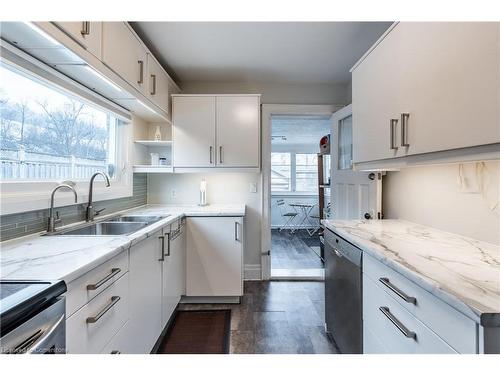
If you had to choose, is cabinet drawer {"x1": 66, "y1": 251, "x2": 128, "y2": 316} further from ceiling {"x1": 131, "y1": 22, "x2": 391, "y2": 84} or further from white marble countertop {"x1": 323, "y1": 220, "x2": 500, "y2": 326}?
ceiling {"x1": 131, "y1": 22, "x2": 391, "y2": 84}

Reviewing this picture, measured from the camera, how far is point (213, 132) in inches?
104

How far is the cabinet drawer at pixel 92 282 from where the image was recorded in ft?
2.80

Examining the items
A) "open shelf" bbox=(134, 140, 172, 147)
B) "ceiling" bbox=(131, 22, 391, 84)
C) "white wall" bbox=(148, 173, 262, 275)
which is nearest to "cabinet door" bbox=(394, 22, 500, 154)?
"ceiling" bbox=(131, 22, 391, 84)

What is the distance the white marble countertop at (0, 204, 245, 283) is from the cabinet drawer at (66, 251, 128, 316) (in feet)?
0.12

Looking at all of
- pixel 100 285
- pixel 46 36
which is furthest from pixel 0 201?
pixel 46 36

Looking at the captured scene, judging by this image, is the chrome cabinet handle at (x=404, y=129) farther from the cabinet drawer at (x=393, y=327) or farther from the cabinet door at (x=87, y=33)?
the cabinet door at (x=87, y=33)

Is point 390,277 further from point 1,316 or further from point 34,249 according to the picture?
point 34,249

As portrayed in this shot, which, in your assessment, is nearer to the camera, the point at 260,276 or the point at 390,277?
the point at 390,277

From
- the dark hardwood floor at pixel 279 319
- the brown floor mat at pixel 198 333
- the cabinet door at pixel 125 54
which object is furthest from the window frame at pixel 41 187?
the dark hardwood floor at pixel 279 319

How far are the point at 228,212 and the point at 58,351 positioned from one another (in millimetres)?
1676

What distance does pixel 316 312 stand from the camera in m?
2.28

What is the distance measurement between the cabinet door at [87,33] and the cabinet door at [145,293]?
3.41 ft
